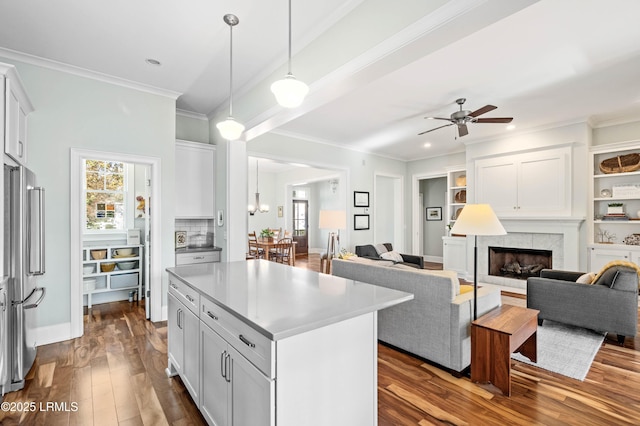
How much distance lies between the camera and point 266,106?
3.41 m

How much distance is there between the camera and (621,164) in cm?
478

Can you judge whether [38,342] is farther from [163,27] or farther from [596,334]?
[596,334]

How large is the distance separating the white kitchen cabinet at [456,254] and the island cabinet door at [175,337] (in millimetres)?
5884

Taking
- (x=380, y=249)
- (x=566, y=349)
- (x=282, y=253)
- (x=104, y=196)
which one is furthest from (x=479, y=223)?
(x=282, y=253)

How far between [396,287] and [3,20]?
4.06 meters

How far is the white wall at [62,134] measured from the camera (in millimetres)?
3172

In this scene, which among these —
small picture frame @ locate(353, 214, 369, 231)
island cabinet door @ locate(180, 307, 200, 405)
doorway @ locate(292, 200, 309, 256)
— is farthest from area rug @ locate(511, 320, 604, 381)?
doorway @ locate(292, 200, 309, 256)

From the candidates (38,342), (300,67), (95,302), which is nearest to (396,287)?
(300,67)

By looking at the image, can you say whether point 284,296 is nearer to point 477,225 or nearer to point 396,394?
point 396,394

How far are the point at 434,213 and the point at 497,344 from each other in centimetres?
709

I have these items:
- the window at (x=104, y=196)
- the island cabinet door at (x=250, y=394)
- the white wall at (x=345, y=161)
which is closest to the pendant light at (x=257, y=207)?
the white wall at (x=345, y=161)

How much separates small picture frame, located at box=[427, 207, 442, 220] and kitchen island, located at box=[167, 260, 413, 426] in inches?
297

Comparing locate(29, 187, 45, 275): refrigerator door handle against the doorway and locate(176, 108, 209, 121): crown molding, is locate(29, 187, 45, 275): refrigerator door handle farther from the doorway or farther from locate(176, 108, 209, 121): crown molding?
the doorway

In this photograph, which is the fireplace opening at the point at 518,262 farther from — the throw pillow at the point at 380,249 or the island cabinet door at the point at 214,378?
the island cabinet door at the point at 214,378
